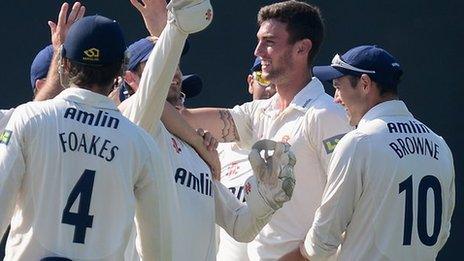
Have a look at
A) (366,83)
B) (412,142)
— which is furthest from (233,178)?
(412,142)

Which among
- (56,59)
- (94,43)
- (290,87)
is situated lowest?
(290,87)

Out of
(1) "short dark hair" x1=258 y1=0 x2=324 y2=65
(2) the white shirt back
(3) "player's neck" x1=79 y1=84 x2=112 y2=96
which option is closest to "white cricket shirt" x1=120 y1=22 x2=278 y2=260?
(3) "player's neck" x1=79 y1=84 x2=112 y2=96

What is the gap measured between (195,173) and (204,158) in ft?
0.44

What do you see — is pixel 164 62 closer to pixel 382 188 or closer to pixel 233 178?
pixel 382 188

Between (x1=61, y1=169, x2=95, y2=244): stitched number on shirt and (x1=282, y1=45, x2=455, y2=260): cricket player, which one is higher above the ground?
(x1=61, y1=169, x2=95, y2=244): stitched number on shirt

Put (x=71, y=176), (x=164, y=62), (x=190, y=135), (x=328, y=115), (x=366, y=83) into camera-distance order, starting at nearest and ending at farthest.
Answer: (x=71, y=176) < (x=164, y=62) < (x=190, y=135) < (x=366, y=83) < (x=328, y=115)

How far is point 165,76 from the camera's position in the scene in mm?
4273

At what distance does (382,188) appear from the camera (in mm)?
4750

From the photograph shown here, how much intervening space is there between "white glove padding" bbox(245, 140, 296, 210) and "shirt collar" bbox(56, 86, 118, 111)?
67 centimetres

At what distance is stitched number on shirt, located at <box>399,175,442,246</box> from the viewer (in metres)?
4.79

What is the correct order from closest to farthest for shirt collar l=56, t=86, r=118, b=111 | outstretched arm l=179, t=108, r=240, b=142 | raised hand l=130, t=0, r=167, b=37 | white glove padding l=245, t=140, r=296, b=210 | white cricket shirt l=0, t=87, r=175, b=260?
white cricket shirt l=0, t=87, r=175, b=260, shirt collar l=56, t=86, r=118, b=111, white glove padding l=245, t=140, r=296, b=210, raised hand l=130, t=0, r=167, b=37, outstretched arm l=179, t=108, r=240, b=142

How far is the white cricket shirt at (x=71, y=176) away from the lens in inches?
151

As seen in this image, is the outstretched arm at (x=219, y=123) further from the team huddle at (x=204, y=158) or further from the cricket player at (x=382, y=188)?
the cricket player at (x=382, y=188)

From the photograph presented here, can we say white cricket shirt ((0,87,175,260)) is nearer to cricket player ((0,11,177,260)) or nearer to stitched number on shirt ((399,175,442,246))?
cricket player ((0,11,177,260))
